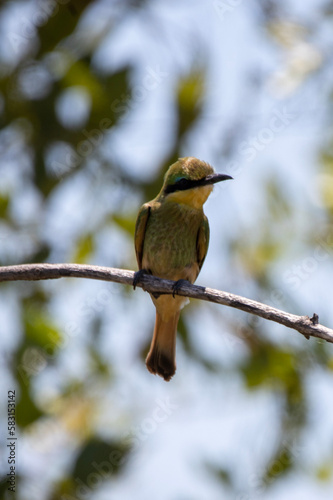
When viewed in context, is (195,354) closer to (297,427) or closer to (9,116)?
(297,427)

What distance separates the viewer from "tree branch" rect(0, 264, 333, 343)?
275 centimetres

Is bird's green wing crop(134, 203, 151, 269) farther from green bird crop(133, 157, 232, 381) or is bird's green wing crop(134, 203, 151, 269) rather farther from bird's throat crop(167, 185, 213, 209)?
bird's throat crop(167, 185, 213, 209)

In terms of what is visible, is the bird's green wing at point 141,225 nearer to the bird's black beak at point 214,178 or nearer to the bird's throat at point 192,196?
the bird's throat at point 192,196

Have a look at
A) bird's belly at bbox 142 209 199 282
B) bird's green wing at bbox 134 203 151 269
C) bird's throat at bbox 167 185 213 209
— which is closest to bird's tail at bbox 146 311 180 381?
bird's belly at bbox 142 209 199 282

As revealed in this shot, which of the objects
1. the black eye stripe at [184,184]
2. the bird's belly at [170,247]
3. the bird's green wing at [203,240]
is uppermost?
the black eye stripe at [184,184]

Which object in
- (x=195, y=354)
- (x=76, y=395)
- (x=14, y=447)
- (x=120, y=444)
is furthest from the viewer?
(x=195, y=354)

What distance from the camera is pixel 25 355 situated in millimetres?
3514

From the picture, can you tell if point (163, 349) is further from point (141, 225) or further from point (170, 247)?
point (141, 225)

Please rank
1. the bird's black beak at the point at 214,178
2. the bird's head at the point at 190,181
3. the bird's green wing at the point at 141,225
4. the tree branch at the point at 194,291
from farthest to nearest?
the bird's green wing at the point at 141,225 → the bird's head at the point at 190,181 → the bird's black beak at the point at 214,178 → the tree branch at the point at 194,291

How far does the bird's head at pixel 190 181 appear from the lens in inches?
159

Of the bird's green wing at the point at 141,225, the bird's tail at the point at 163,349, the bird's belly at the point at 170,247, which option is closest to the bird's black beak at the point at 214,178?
the bird's belly at the point at 170,247

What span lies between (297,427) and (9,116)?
95.7 inches

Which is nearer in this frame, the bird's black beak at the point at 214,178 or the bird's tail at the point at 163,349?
the bird's black beak at the point at 214,178

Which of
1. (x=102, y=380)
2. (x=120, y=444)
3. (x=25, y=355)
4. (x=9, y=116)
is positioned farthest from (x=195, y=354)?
(x=9, y=116)
